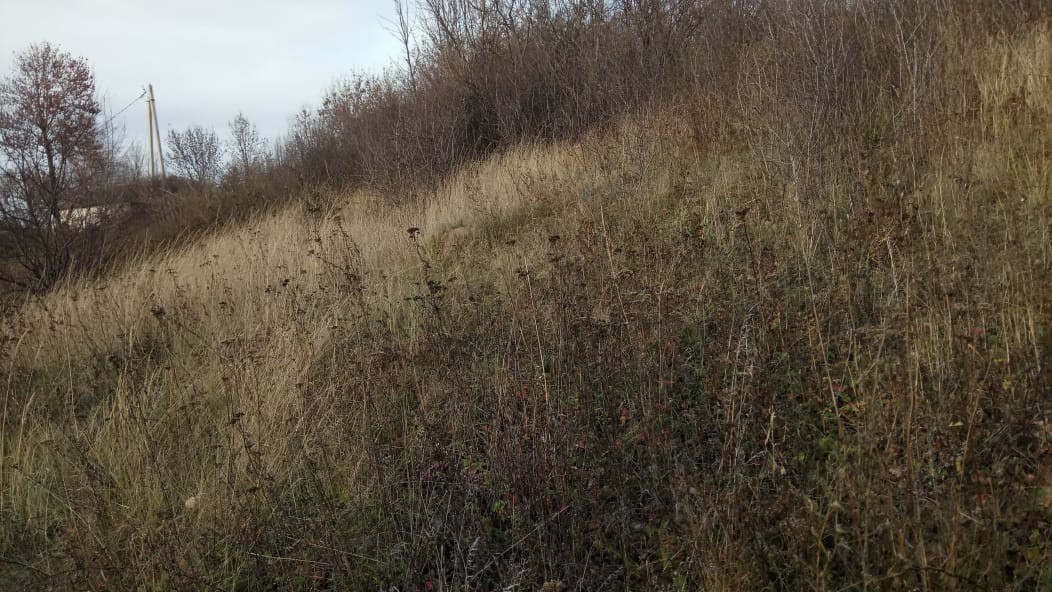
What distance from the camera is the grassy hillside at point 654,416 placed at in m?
1.86

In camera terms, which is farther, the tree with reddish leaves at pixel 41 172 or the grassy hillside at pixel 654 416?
the tree with reddish leaves at pixel 41 172

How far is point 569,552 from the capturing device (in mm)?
2131

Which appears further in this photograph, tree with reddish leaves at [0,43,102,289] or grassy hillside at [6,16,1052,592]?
tree with reddish leaves at [0,43,102,289]

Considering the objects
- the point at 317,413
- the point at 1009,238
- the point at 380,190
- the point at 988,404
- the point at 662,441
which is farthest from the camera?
the point at 380,190

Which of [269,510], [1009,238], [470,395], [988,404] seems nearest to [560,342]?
[470,395]

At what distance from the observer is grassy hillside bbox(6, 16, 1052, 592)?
1.86 metres

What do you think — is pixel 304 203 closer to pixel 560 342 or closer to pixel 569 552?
pixel 560 342

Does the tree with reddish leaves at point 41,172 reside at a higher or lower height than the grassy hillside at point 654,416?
higher

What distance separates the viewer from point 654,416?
8.18ft

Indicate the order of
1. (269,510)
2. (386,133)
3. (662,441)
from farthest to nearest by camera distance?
(386,133) → (269,510) → (662,441)

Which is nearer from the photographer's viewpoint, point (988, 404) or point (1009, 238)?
point (988, 404)

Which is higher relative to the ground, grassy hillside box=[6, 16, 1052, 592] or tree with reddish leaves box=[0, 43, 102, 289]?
tree with reddish leaves box=[0, 43, 102, 289]

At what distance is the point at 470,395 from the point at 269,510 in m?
0.96

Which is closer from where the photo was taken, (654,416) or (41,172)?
(654,416)
